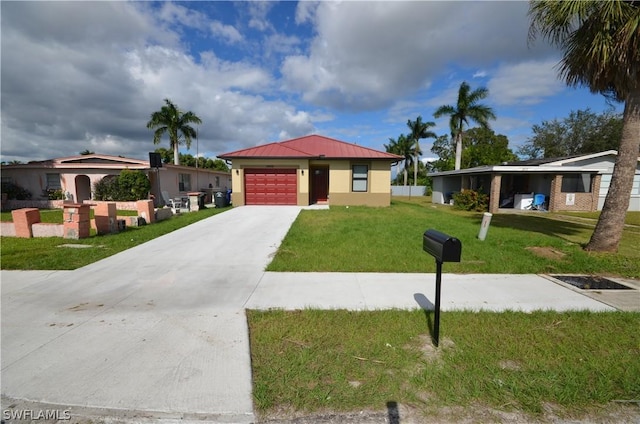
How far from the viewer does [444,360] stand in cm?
283

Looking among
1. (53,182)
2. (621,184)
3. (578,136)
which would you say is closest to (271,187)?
(621,184)

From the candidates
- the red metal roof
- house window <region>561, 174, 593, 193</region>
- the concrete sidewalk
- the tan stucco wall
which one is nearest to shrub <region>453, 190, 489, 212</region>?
house window <region>561, 174, 593, 193</region>

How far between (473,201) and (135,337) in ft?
65.9

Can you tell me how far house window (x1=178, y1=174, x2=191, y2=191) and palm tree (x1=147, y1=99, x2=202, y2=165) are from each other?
259 inches

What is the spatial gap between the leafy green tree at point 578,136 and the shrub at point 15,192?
5397 cm

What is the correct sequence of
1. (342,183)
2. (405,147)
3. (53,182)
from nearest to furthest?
(342,183) < (53,182) < (405,147)

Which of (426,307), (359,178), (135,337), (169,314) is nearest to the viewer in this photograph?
(135,337)

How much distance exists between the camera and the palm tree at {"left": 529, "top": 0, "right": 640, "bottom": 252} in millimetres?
6309

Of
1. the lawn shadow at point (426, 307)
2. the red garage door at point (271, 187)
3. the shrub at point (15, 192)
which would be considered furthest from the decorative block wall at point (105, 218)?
the shrub at point (15, 192)

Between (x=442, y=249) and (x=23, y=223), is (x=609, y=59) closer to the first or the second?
(x=442, y=249)

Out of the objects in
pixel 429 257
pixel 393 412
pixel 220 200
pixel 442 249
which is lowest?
pixel 393 412

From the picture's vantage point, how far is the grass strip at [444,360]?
2.35 metres

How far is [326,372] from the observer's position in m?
2.65

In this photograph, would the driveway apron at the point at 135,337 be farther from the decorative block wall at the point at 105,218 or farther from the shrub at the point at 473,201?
the shrub at the point at 473,201
